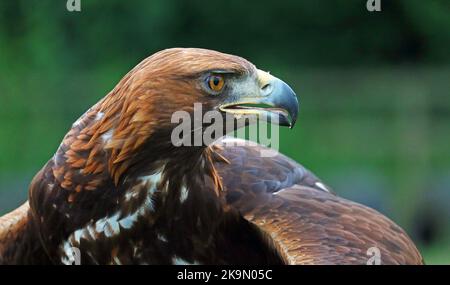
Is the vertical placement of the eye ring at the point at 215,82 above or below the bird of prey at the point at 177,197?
above

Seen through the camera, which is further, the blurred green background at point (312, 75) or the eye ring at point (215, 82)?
the blurred green background at point (312, 75)

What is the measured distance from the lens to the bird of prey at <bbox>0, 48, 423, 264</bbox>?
129 inches

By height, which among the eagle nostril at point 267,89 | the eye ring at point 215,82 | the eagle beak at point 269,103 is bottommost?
the eagle beak at point 269,103

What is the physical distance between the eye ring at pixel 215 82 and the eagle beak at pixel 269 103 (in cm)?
7

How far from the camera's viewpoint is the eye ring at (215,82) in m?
3.26

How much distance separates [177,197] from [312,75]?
612 cm

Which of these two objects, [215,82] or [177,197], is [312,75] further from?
[215,82]

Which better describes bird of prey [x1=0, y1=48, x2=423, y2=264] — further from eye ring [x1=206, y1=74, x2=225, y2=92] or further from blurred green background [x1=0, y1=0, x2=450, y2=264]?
blurred green background [x1=0, y1=0, x2=450, y2=264]

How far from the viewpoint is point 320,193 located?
387 cm

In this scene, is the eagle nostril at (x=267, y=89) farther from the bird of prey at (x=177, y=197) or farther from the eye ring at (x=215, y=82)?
the eye ring at (x=215, y=82)

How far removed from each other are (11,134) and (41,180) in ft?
20.7

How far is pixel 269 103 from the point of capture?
11.0ft

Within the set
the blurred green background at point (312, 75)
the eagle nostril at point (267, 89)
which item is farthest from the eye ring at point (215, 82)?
the blurred green background at point (312, 75)

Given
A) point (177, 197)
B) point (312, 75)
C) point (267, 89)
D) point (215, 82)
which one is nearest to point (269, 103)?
point (267, 89)
